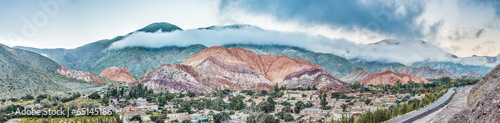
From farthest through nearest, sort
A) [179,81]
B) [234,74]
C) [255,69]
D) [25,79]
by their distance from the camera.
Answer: [255,69]
[234,74]
[179,81]
[25,79]

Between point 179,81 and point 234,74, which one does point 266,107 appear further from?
point 234,74

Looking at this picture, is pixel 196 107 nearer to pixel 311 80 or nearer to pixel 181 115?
pixel 181 115

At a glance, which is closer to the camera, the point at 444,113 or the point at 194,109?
the point at 444,113

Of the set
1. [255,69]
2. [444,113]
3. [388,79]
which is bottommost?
[444,113]

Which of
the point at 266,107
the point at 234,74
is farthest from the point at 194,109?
the point at 234,74

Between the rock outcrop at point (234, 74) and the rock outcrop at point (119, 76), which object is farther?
the rock outcrop at point (119, 76)

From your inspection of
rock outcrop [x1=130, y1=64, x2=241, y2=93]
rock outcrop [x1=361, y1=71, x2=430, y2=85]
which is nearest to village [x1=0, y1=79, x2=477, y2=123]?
rock outcrop [x1=130, y1=64, x2=241, y2=93]

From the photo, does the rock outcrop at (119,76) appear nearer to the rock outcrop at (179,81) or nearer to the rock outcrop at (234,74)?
the rock outcrop at (234,74)

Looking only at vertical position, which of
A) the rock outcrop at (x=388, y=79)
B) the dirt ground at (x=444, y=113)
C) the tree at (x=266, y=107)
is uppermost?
the rock outcrop at (x=388, y=79)

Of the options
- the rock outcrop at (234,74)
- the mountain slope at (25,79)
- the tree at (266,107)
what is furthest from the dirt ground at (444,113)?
the mountain slope at (25,79)
